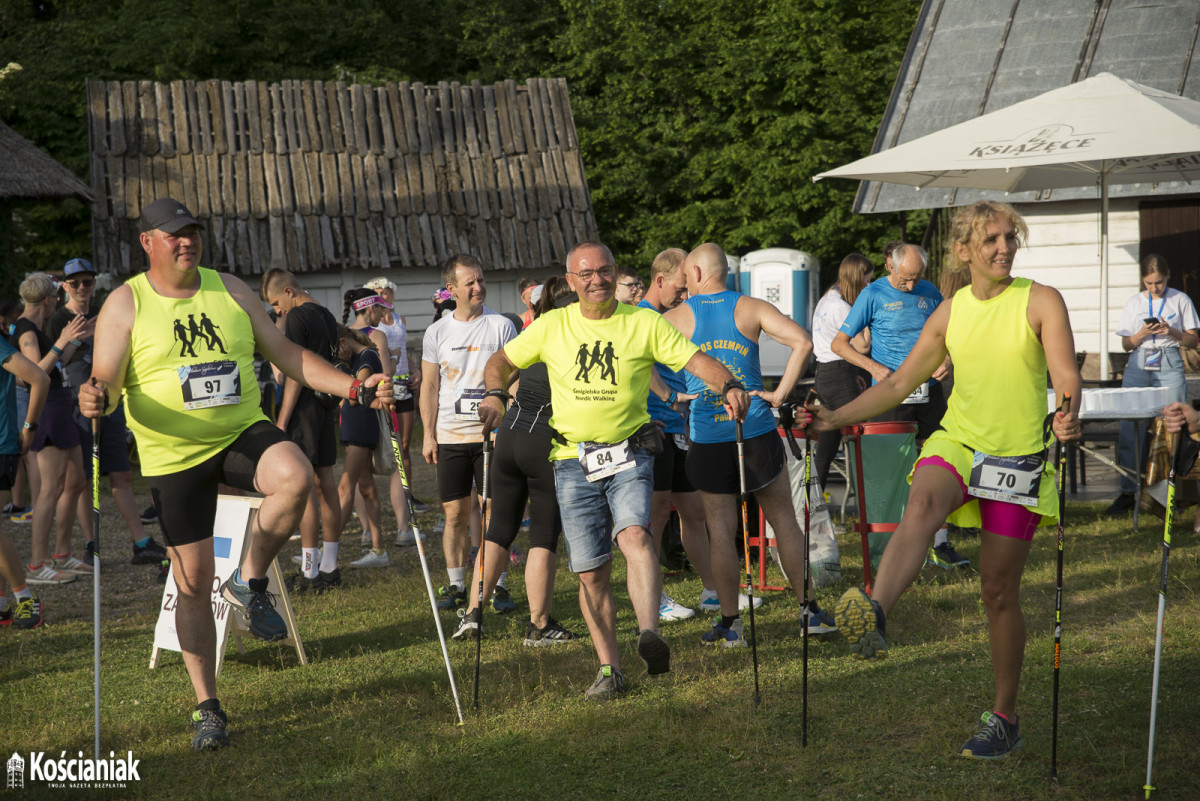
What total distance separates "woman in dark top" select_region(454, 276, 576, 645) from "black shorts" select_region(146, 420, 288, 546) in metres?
1.51

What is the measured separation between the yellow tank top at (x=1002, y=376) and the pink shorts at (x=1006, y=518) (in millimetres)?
179

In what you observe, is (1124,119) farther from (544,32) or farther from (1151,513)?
(544,32)

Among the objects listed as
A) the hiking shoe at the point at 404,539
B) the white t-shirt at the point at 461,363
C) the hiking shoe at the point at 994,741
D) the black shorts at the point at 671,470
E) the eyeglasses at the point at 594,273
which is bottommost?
the hiking shoe at the point at 404,539

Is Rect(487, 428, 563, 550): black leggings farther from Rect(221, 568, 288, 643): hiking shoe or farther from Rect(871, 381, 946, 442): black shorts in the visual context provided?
Rect(871, 381, 946, 442): black shorts

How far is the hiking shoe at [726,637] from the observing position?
6141 mm

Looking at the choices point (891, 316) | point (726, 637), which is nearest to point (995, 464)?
point (726, 637)

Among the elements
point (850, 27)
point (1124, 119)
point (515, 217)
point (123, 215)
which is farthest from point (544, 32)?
point (1124, 119)

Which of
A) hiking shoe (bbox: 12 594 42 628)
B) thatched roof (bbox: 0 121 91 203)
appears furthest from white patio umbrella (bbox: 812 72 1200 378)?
thatched roof (bbox: 0 121 91 203)

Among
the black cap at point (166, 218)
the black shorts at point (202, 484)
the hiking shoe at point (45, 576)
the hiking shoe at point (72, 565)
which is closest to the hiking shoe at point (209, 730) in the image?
the black shorts at point (202, 484)

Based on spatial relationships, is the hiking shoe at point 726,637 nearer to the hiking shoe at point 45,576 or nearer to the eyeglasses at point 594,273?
the eyeglasses at point 594,273

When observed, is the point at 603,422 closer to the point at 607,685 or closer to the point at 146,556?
the point at 607,685

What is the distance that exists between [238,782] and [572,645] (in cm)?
224

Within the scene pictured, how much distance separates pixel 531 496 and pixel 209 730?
205 cm

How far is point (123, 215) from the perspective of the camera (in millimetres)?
19391
